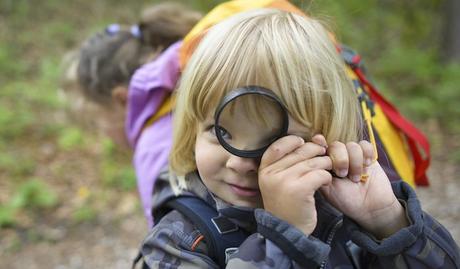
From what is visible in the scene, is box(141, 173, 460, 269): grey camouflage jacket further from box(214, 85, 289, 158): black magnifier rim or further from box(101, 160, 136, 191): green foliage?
box(101, 160, 136, 191): green foliage

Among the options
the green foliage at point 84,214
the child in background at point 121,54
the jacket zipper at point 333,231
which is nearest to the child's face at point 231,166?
the jacket zipper at point 333,231

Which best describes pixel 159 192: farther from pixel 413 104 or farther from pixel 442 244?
pixel 413 104

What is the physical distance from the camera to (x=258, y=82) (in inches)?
53.3

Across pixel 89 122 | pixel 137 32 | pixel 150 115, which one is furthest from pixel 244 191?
pixel 89 122

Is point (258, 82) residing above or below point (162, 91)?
above

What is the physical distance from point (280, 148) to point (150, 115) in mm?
1347

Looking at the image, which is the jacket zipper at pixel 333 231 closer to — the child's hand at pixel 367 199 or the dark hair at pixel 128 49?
the child's hand at pixel 367 199

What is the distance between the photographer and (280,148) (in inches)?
52.1

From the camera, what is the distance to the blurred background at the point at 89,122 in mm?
4582

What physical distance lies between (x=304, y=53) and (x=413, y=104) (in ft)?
16.7

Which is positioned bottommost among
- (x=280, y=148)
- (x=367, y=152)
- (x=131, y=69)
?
(x=131, y=69)

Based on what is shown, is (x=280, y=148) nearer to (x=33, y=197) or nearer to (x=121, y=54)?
(x=121, y=54)

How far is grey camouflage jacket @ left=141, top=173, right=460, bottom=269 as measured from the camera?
1.32 meters

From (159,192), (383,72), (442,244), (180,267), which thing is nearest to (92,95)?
(159,192)
